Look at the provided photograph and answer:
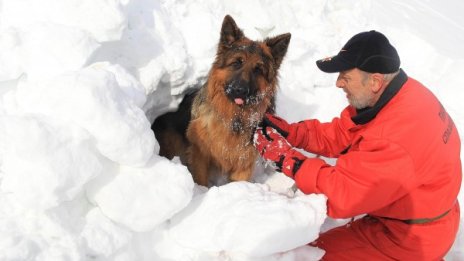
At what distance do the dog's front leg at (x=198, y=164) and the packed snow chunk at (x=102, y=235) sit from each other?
5.02 ft

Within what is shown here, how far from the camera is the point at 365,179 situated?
8.94 feet

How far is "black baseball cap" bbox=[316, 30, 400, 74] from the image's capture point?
9.54 ft

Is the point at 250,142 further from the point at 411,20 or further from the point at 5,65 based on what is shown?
the point at 411,20

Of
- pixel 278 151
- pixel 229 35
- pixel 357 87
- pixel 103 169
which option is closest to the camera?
pixel 103 169

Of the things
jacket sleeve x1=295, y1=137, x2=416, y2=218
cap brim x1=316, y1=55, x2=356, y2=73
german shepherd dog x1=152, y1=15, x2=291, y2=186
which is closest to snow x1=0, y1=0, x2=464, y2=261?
jacket sleeve x1=295, y1=137, x2=416, y2=218

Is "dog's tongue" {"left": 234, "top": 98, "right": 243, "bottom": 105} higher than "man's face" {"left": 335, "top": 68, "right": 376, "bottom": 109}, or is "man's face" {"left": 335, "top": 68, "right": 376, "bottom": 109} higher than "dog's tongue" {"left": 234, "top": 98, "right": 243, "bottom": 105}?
"man's face" {"left": 335, "top": 68, "right": 376, "bottom": 109}

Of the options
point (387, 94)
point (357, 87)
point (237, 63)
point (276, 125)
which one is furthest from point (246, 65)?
point (387, 94)

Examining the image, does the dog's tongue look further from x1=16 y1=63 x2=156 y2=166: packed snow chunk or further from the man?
x1=16 y1=63 x2=156 y2=166: packed snow chunk

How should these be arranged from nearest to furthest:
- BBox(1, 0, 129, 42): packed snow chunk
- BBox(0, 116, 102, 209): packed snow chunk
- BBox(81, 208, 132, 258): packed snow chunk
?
1. BBox(0, 116, 102, 209): packed snow chunk
2. BBox(81, 208, 132, 258): packed snow chunk
3. BBox(1, 0, 129, 42): packed snow chunk

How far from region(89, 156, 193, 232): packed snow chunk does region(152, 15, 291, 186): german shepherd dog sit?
112cm

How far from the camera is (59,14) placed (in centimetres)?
328

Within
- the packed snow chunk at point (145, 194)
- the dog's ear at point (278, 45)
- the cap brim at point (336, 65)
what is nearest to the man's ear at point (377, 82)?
the cap brim at point (336, 65)

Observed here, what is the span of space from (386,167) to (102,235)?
1938mm

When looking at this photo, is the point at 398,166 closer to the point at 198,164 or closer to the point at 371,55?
the point at 371,55
